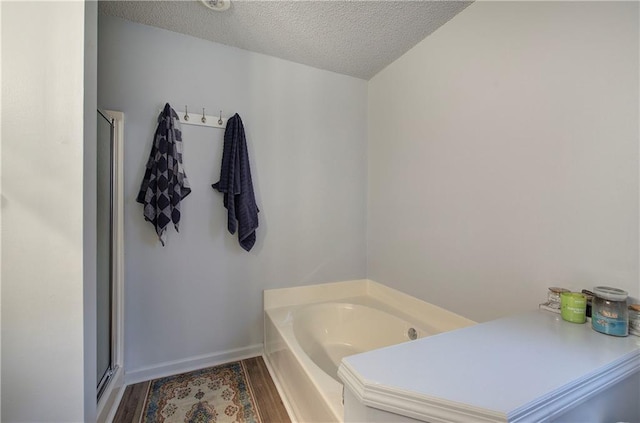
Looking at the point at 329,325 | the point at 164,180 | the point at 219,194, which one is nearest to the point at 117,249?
the point at 164,180

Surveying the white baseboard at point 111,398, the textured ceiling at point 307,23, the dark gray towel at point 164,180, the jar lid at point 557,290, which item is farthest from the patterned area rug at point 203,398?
the textured ceiling at point 307,23

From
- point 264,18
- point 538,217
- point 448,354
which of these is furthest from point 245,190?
point 538,217

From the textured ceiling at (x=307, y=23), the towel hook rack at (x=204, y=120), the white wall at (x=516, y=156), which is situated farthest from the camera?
the towel hook rack at (x=204, y=120)

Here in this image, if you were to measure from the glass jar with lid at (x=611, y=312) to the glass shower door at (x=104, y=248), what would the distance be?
221 cm

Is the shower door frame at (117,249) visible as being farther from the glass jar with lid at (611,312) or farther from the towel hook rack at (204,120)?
the glass jar with lid at (611,312)

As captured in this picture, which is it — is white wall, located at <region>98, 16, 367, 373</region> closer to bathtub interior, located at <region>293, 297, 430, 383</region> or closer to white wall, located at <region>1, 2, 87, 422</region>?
bathtub interior, located at <region>293, 297, 430, 383</region>

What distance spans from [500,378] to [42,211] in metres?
1.52

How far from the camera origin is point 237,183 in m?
1.74

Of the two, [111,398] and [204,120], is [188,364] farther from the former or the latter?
[204,120]

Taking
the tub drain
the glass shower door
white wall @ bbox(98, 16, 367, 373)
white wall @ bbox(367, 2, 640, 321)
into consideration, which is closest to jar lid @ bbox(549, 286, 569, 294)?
white wall @ bbox(367, 2, 640, 321)

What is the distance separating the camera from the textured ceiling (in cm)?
145

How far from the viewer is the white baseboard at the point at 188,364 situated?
1.63 metres

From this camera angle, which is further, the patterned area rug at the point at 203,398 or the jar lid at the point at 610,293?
the patterned area rug at the point at 203,398

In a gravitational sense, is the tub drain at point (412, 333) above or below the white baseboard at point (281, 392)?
above
